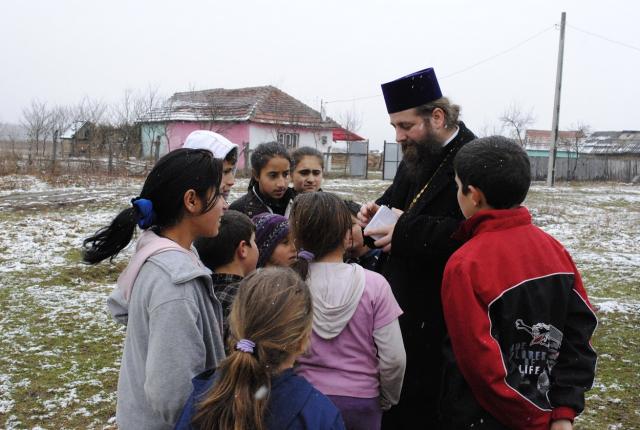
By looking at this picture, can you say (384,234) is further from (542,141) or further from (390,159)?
(542,141)

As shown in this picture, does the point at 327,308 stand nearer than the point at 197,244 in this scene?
Yes

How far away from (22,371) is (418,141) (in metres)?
3.84

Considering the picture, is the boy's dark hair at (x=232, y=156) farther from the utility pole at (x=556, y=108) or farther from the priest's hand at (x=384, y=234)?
the utility pole at (x=556, y=108)

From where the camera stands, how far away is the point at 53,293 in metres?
7.26

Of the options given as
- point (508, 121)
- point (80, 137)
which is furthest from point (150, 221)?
point (508, 121)

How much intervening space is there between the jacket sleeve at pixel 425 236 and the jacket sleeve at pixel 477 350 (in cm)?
40

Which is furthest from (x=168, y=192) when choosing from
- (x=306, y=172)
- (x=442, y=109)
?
(x=306, y=172)

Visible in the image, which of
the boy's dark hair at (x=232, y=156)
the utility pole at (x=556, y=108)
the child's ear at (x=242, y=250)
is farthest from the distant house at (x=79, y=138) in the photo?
the child's ear at (x=242, y=250)

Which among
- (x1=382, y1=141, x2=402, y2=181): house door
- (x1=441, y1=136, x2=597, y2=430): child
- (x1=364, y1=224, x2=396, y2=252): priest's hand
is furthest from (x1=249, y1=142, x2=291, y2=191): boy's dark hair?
(x1=382, y1=141, x2=402, y2=181): house door

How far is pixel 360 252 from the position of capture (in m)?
3.32

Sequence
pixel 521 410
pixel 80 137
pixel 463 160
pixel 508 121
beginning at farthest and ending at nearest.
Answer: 1. pixel 508 121
2. pixel 80 137
3. pixel 463 160
4. pixel 521 410

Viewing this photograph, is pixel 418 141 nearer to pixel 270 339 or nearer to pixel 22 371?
pixel 270 339

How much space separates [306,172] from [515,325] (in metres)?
2.51

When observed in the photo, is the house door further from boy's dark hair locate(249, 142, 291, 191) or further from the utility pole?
boy's dark hair locate(249, 142, 291, 191)
